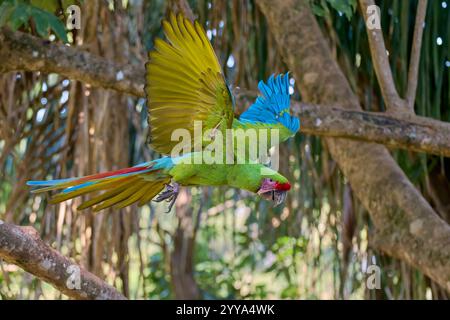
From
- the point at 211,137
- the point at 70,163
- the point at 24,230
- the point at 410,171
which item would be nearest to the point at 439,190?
the point at 410,171

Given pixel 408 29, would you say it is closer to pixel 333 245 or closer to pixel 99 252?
pixel 333 245

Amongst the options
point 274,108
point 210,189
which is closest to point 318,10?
point 274,108

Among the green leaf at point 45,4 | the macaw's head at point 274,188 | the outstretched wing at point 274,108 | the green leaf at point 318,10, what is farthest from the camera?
the green leaf at point 318,10

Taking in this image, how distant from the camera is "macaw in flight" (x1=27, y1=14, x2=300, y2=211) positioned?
6.13 feet

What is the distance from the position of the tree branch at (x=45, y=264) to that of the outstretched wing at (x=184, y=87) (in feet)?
Answer: 1.15

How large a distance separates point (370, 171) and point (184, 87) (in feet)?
3.29

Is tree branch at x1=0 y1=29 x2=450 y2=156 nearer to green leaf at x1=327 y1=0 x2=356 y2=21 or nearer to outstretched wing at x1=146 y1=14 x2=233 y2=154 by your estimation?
green leaf at x1=327 y1=0 x2=356 y2=21

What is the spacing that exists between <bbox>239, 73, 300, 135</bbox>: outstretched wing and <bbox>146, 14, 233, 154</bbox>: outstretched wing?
17cm

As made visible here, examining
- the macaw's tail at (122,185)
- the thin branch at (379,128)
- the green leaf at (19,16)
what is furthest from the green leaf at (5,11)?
the thin branch at (379,128)

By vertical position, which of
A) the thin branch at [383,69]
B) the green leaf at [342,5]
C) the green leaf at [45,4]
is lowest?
the thin branch at [383,69]

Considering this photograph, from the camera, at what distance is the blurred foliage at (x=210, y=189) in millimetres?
3123

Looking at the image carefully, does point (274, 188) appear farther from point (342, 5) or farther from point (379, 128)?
point (342, 5)

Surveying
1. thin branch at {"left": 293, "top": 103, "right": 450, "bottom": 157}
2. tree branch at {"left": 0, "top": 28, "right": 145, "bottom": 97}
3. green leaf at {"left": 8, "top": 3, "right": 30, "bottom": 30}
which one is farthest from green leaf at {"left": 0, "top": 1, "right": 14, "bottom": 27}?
thin branch at {"left": 293, "top": 103, "right": 450, "bottom": 157}

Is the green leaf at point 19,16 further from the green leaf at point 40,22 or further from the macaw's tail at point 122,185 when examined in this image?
the macaw's tail at point 122,185
